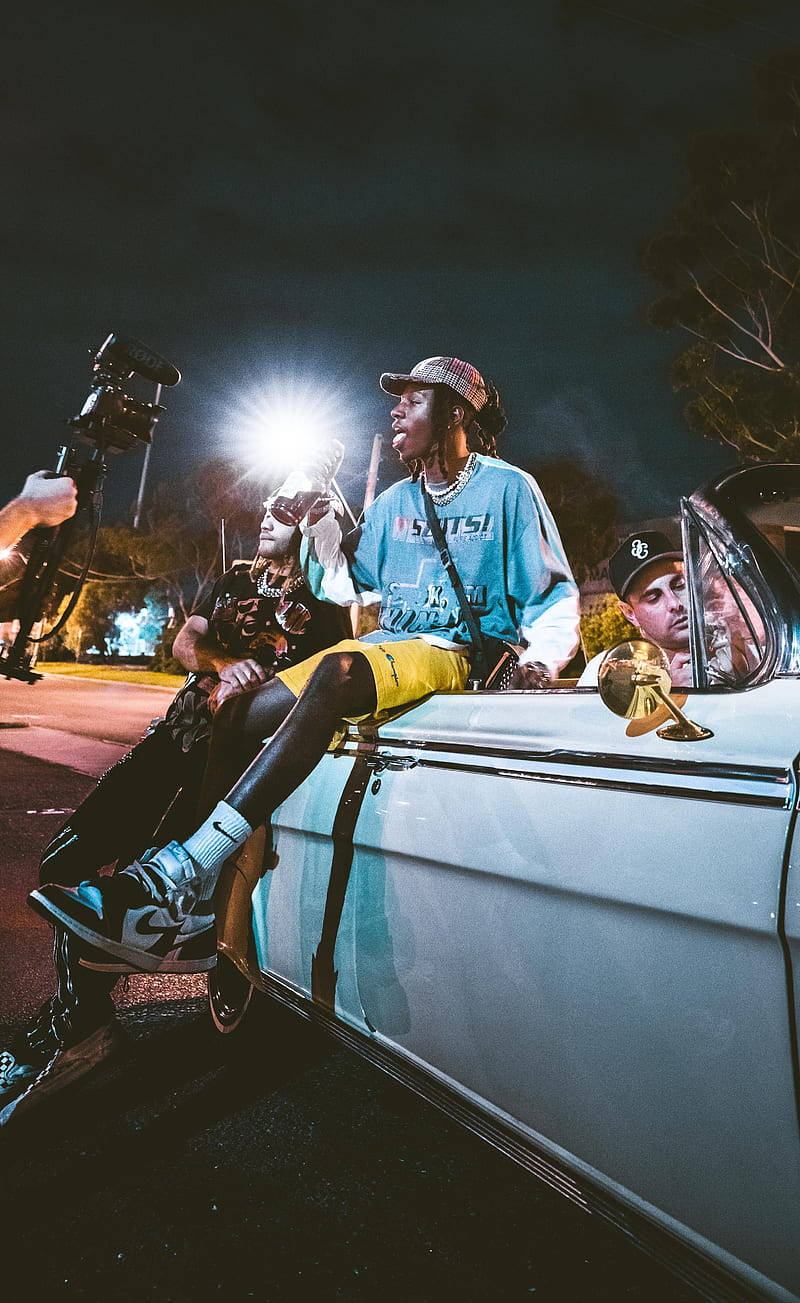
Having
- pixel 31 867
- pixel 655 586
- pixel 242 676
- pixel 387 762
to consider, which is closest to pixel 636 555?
pixel 655 586

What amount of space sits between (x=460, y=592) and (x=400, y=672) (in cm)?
63

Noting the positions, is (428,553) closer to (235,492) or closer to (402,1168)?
(402,1168)

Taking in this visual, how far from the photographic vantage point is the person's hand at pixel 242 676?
288cm

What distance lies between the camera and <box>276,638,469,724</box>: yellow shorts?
235cm

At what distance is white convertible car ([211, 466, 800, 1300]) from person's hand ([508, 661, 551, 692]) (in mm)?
518

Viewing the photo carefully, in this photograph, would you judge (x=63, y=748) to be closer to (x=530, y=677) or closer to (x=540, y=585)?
(x=540, y=585)

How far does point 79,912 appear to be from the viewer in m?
2.24

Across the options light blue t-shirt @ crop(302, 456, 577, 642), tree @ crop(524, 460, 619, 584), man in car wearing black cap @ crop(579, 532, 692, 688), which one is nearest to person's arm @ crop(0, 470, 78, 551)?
light blue t-shirt @ crop(302, 456, 577, 642)

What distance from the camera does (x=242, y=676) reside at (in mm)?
2902

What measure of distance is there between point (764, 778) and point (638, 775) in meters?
0.22

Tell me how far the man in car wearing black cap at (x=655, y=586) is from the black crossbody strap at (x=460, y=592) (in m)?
0.53

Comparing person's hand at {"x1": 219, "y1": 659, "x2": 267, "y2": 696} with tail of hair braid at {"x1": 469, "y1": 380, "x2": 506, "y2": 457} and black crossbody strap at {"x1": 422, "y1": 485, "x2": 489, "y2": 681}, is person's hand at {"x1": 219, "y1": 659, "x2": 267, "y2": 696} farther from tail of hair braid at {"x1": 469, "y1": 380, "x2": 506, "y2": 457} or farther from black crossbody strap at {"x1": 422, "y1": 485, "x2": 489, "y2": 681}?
tail of hair braid at {"x1": 469, "y1": 380, "x2": 506, "y2": 457}

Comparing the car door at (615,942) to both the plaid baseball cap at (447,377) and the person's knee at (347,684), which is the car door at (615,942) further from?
the plaid baseball cap at (447,377)

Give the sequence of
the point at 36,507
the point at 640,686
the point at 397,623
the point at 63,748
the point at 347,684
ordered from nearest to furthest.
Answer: the point at 640,686, the point at 347,684, the point at 36,507, the point at 397,623, the point at 63,748
